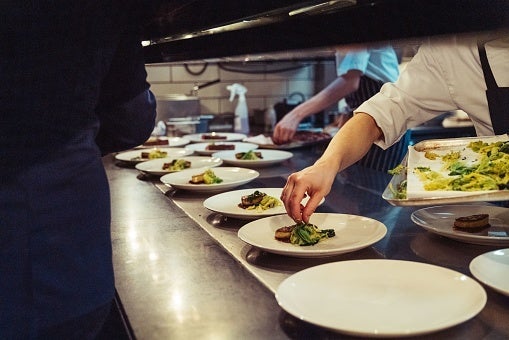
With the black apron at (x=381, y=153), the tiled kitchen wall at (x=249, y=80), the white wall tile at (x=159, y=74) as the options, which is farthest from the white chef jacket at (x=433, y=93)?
the white wall tile at (x=159, y=74)

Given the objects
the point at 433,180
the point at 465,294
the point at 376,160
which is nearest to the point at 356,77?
the point at 376,160

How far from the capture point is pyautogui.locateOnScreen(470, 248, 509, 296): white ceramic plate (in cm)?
110

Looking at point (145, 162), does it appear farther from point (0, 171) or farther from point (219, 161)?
point (0, 171)

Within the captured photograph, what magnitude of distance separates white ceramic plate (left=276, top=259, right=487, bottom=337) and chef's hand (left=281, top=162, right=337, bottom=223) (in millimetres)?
274

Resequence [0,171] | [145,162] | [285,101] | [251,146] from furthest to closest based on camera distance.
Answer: [285,101]
[251,146]
[145,162]
[0,171]

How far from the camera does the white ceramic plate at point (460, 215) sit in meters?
1.41

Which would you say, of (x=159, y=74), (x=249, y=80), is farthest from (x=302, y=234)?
(x=249, y=80)

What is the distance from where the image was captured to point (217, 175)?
2445mm

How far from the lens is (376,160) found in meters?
3.21

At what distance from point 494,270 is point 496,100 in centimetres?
75

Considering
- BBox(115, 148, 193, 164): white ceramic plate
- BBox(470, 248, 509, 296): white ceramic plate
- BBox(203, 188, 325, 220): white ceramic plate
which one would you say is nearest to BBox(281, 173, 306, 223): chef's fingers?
BBox(203, 188, 325, 220): white ceramic plate

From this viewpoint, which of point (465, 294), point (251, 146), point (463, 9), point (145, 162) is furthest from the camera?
point (251, 146)

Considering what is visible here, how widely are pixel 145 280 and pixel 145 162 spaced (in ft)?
4.81

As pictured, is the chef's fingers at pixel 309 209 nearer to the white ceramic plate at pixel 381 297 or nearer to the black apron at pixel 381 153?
the white ceramic plate at pixel 381 297
